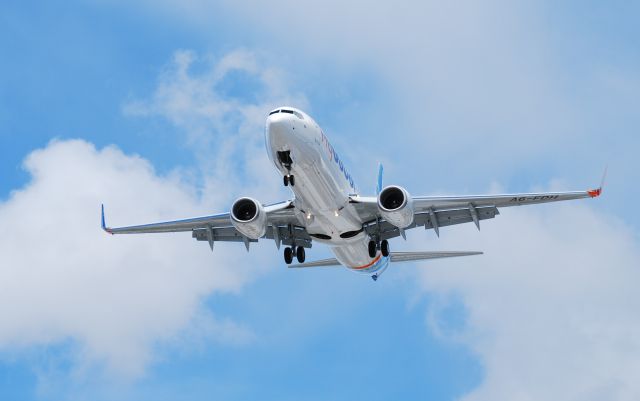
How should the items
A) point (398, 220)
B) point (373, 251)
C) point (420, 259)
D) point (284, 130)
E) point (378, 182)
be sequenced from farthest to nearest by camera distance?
point (378, 182) → point (420, 259) → point (373, 251) → point (398, 220) → point (284, 130)

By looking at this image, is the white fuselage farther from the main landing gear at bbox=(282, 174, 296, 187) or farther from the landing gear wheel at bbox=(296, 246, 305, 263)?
the landing gear wheel at bbox=(296, 246, 305, 263)

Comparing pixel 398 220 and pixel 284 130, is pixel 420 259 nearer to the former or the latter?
pixel 398 220

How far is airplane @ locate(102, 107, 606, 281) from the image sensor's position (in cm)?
3469

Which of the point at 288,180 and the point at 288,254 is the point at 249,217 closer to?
the point at 288,180

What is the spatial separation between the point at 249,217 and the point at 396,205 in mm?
5750

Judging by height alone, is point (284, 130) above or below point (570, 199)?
above

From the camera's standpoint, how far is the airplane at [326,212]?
34688 millimetres

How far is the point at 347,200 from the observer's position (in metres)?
38.4

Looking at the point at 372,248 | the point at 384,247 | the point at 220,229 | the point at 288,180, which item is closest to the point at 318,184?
the point at 288,180

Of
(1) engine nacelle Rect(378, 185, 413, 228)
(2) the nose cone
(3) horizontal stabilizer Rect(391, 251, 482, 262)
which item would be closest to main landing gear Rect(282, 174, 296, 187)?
(2) the nose cone

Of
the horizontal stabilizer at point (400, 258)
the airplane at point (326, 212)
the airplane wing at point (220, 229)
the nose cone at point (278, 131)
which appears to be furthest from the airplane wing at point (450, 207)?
the nose cone at point (278, 131)

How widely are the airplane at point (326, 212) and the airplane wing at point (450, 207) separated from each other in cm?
4

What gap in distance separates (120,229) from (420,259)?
13551 mm

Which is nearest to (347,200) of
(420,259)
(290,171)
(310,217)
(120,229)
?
(310,217)
